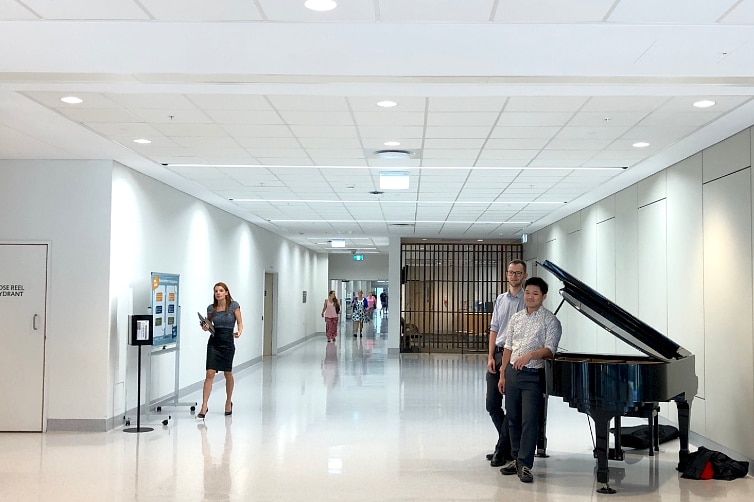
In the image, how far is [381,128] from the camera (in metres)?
7.16

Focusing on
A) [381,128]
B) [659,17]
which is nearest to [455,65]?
[659,17]

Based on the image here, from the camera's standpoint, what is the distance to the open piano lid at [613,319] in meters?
6.33

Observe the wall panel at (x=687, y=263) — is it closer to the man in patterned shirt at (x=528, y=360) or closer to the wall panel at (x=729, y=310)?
the wall panel at (x=729, y=310)

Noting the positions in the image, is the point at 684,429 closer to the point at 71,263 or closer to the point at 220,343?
the point at 220,343

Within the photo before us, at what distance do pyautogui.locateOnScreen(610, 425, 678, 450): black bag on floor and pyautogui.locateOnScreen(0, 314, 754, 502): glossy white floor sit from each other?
0.13m

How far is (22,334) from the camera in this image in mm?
8680

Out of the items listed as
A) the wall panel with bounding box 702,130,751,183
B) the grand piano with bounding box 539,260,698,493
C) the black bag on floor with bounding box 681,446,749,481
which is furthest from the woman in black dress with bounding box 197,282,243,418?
the wall panel with bounding box 702,130,751,183

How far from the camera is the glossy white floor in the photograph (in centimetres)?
596

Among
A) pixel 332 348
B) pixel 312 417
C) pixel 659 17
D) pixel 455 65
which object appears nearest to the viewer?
pixel 659 17

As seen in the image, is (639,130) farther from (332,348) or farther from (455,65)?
(332,348)

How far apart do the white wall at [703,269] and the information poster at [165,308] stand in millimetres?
6120

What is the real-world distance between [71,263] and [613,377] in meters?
6.09

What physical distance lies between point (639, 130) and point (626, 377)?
2583 millimetres

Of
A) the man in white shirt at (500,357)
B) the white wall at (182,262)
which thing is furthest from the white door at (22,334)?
the man in white shirt at (500,357)
